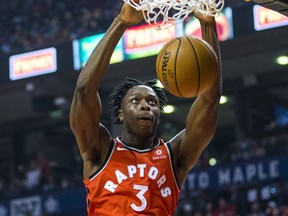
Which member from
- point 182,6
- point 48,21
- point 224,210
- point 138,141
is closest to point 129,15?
point 182,6

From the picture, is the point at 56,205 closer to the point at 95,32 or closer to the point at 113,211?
the point at 95,32

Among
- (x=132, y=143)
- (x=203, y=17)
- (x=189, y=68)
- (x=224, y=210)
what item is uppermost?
(x=203, y=17)

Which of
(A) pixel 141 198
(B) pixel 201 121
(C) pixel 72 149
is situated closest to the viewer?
(A) pixel 141 198

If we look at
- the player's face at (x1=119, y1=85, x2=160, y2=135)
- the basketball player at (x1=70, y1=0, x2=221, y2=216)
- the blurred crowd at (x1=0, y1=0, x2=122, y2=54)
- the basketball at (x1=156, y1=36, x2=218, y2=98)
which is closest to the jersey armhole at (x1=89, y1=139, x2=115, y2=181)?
the basketball player at (x1=70, y1=0, x2=221, y2=216)

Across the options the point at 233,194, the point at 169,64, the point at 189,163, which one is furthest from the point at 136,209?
the point at 233,194

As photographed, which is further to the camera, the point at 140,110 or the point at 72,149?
the point at 72,149

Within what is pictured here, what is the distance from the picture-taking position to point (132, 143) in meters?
5.09

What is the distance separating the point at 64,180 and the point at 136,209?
1488cm

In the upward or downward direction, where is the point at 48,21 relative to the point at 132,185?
upward

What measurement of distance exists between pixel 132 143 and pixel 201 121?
17.9 inches

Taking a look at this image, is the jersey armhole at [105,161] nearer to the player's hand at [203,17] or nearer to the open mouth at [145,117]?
the open mouth at [145,117]

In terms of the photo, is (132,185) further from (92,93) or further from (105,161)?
(92,93)

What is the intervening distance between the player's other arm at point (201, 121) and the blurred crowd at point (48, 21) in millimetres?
13676

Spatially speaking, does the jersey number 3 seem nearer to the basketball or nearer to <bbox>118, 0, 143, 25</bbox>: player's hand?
→ the basketball
